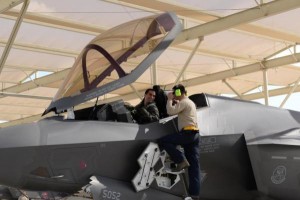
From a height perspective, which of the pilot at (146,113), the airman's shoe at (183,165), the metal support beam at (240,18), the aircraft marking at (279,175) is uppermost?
the metal support beam at (240,18)

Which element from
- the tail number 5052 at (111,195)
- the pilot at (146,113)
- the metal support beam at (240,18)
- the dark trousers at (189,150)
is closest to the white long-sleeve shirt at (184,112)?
the dark trousers at (189,150)

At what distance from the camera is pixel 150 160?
19.1 feet

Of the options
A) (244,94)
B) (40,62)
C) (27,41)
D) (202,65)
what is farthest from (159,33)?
(244,94)

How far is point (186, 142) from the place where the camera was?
19.9ft

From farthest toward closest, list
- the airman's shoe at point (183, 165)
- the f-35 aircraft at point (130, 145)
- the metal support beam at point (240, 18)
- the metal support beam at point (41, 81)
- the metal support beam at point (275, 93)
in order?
the metal support beam at point (275, 93), the metal support beam at point (41, 81), the metal support beam at point (240, 18), the airman's shoe at point (183, 165), the f-35 aircraft at point (130, 145)

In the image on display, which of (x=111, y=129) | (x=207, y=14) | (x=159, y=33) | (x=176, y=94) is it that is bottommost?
(x=111, y=129)

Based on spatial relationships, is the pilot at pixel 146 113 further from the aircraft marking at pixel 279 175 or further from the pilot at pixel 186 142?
the aircraft marking at pixel 279 175

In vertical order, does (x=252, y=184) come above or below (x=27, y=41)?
below

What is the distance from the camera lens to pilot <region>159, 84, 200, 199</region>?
235 inches

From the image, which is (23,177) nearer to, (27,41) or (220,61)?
(27,41)

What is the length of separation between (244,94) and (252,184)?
29.6 meters

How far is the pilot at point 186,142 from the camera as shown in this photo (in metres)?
5.97

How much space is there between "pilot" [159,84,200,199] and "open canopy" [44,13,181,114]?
71 centimetres

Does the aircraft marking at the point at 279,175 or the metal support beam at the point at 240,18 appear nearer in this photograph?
the aircraft marking at the point at 279,175
